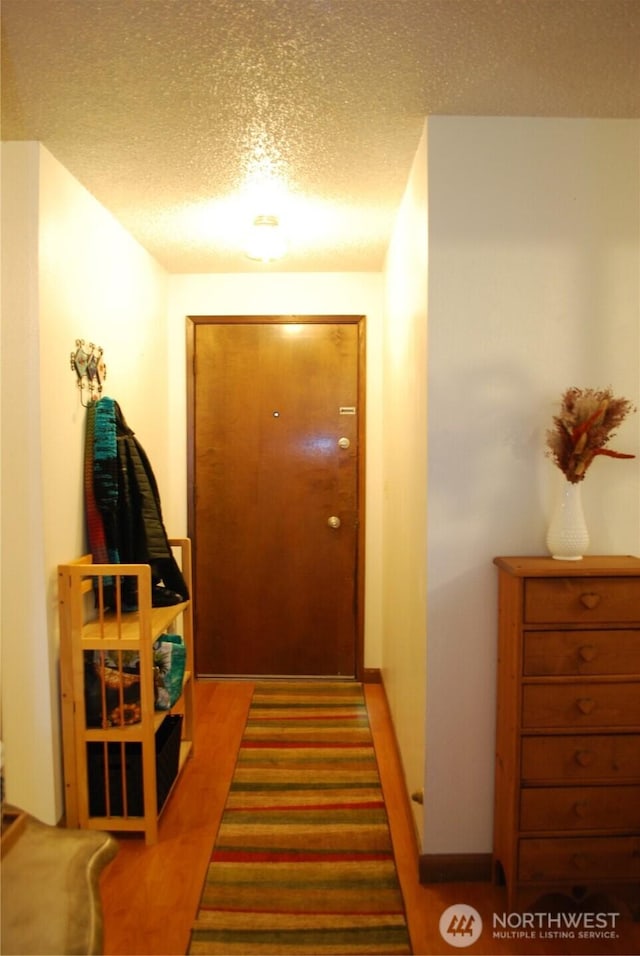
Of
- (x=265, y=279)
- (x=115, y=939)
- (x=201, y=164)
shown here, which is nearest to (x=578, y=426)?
(x=201, y=164)

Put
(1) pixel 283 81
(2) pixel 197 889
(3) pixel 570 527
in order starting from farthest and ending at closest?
1. (2) pixel 197 889
2. (3) pixel 570 527
3. (1) pixel 283 81

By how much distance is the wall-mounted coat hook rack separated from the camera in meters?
2.07

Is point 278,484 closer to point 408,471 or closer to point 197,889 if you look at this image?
point 408,471

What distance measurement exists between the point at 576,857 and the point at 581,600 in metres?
0.70

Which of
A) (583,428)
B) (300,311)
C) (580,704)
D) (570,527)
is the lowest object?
(580,704)

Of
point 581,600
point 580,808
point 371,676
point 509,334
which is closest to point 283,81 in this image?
point 509,334

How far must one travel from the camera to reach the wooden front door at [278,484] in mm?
3217

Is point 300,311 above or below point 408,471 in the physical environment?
above

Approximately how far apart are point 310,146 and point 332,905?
2.32 meters

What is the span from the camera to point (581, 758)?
1531 millimetres

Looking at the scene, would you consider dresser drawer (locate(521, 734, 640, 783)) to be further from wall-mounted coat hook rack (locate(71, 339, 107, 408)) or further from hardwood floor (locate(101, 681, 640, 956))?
wall-mounted coat hook rack (locate(71, 339, 107, 408))

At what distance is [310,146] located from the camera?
6.01 feet

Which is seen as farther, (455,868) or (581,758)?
(455,868)

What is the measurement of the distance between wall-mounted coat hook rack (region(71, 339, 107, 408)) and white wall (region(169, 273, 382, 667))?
0.99m
